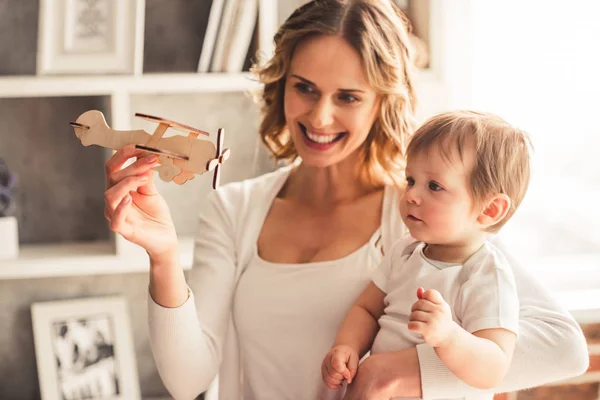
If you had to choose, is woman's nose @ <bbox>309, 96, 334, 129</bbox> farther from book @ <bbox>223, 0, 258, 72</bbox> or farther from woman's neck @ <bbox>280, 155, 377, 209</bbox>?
book @ <bbox>223, 0, 258, 72</bbox>

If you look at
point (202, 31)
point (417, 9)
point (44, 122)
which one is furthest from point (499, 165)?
point (44, 122)

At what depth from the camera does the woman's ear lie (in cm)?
135

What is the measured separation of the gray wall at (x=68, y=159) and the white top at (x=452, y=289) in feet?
3.95

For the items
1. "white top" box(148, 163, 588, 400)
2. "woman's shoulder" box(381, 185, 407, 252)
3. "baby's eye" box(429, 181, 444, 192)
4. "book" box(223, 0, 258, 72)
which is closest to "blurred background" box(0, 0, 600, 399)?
"book" box(223, 0, 258, 72)

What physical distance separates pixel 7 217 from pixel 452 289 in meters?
1.47

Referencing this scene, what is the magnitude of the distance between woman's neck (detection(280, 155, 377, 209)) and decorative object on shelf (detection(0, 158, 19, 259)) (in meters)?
0.94

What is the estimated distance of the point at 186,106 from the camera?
8.57 ft

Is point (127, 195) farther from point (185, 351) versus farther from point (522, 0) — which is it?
point (522, 0)

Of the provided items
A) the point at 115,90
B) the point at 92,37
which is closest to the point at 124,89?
the point at 115,90

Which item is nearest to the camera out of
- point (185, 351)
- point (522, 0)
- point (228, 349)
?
point (185, 351)

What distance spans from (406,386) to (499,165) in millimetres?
402

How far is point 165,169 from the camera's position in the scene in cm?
120

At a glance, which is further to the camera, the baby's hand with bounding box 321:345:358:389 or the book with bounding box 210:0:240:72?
the book with bounding box 210:0:240:72

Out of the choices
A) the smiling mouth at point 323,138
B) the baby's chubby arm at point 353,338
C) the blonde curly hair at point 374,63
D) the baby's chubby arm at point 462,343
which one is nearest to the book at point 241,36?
the blonde curly hair at point 374,63
